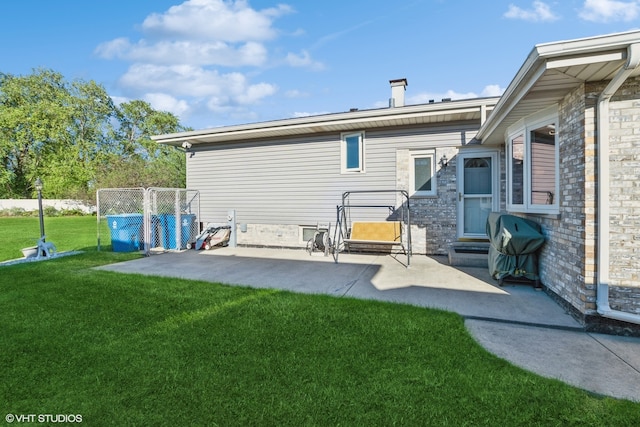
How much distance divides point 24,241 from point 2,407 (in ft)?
36.7

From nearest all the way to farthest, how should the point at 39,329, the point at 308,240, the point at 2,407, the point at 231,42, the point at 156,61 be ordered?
the point at 2,407 → the point at 39,329 → the point at 308,240 → the point at 231,42 → the point at 156,61

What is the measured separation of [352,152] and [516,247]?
4.41m

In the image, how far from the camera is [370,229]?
7.02 metres

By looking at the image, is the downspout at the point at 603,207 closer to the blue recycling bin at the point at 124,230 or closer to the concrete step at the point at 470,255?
the concrete step at the point at 470,255

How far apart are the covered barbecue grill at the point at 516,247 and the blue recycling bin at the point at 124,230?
8103 mm

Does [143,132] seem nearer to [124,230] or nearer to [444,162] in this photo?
[124,230]

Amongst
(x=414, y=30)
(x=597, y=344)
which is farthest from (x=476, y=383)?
(x=414, y=30)

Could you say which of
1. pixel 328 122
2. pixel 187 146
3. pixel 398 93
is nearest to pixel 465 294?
pixel 328 122

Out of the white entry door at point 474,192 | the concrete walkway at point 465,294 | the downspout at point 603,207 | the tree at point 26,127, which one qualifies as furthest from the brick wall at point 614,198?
the tree at point 26,127

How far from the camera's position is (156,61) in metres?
20.0

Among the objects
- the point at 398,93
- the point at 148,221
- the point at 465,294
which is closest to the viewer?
the point at 465,294

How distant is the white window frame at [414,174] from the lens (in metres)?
7.20

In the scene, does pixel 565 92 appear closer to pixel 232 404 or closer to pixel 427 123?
pixel 427 123

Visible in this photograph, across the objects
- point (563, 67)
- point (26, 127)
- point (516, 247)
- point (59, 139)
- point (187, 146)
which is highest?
point (26, 127)
